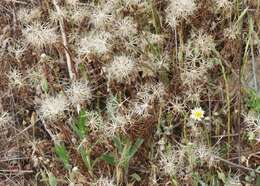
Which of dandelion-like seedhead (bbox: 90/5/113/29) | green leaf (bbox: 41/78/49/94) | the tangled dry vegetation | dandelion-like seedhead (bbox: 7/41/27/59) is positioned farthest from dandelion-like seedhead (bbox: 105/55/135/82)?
dandelion-like seedhead (bbox: 7/41/27/59)

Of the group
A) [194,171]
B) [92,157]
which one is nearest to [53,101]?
[92,157]

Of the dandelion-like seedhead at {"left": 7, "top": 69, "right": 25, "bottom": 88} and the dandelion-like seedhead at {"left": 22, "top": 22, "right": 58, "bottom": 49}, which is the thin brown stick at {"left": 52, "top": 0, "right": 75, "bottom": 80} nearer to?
the dandelion-like seedhead at {"left": 22, "top": 22, "right": 58, "bottom": 49}

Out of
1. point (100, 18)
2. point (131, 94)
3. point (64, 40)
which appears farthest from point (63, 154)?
point (100, 18)

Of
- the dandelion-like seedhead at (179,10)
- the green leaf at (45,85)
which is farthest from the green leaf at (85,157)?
the dandelion-like seedhead at (179,10)

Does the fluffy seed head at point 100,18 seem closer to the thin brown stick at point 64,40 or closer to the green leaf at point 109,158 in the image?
the thin brown stick at point 64,40

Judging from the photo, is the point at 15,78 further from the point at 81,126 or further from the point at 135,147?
the point at 135,147

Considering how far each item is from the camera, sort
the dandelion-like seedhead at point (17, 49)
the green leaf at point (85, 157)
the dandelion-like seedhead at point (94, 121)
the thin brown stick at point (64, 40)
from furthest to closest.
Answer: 1. the dandelion-like seedhead at point (17, 49)
2. the thin brown stick at point (64, 40)
3. the dandelion-like seedhead at point (94, 121)
4. the green leaf at point (85, 157)

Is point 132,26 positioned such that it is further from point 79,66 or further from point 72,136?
point 72,136
